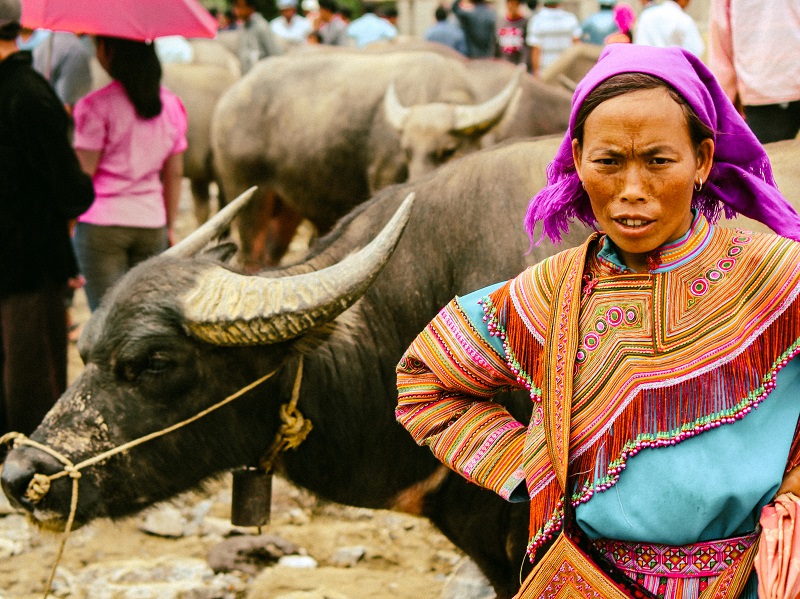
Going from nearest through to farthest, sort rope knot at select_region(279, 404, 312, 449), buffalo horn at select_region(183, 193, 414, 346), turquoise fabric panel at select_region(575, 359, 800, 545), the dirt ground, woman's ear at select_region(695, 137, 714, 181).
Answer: turquoise fabric panel at select_region(575, 359, 800, 545), woman's ear at select_region(695, 137, 714, 181), buffalo horn at select_region(183, 193, 414, 346), rope knot at select_region(279, 404, 312, 449), the dirt ground

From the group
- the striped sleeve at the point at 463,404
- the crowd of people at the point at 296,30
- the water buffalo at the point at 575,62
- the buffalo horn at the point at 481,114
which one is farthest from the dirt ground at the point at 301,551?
the crowd of people at the point at 296,30

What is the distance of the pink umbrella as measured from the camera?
182 inches

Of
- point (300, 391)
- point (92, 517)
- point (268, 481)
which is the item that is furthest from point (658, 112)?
point (92, 517)

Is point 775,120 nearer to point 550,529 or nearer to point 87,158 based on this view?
point 550,529

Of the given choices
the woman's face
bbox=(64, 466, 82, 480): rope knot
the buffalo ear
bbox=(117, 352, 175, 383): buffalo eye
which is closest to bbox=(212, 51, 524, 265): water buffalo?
the buffalo ear

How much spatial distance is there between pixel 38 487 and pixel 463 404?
1.47 metres

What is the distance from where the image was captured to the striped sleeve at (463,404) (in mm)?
1764

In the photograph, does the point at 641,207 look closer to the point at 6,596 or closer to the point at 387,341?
the point at 387,341

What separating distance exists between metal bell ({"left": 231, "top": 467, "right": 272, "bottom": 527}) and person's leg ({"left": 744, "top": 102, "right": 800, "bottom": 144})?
92.7 inches

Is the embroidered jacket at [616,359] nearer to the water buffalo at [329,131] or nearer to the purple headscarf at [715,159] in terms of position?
the purple headscarf at [715,159]

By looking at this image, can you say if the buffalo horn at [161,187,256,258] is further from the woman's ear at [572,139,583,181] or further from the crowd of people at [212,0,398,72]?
the crowd of people at [212,0,398,72]

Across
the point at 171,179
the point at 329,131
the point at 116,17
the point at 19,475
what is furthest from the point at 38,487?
the point at 329,131

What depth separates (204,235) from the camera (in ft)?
10.8

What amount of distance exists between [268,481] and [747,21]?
2478 mm
